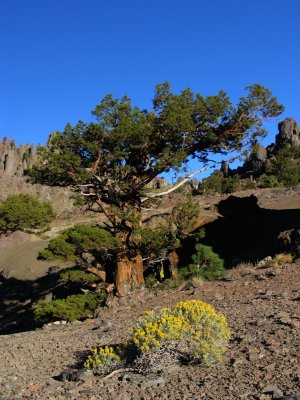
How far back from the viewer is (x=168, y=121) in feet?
50.1

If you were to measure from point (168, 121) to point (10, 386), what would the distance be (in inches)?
400

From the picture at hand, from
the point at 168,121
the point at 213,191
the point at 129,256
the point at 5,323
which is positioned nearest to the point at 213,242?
the point at 129,256

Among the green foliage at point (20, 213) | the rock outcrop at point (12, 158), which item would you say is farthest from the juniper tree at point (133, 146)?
the rock outcrop at point (12, 158)

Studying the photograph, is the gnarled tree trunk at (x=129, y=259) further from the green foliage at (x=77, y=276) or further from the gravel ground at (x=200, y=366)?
the gravel ground at (x=200, y=366)

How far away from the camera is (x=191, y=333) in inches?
261

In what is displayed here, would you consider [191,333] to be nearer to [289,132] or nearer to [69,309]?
[69,309]

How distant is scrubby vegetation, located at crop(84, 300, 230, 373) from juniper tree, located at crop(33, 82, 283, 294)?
28.6 feet

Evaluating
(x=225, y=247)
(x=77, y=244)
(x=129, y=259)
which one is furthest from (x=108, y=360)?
(x=225, y=247)

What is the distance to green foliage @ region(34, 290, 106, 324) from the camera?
14.0 meters

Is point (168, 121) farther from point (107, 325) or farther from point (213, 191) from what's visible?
point (213, 191)

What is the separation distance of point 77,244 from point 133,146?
12.8 ft

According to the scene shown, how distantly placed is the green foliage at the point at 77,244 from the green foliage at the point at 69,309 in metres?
A: 1.37

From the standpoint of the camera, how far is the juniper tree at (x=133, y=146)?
15.4 m

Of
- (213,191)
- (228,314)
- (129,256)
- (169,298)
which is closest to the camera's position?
(228,314)
